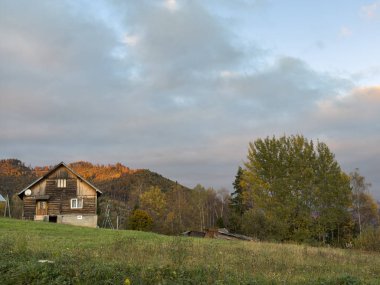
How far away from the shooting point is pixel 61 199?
1929 inches

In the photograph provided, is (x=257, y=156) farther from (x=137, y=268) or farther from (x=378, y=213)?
(x=137, y=268)

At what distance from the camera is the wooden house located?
48.8 meters

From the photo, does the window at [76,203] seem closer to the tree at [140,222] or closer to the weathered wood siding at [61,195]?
the weathered wood siding at [61,195]

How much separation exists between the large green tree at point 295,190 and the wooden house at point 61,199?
763 inches

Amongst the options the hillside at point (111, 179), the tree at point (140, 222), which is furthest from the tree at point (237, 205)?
the hillside at point (111, 179)

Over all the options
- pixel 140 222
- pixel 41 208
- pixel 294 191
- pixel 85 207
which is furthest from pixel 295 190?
pixel 41 208

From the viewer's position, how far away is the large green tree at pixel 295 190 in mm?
44031

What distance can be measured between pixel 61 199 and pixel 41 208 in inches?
109

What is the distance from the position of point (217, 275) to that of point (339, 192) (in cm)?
4062

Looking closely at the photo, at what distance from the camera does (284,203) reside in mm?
44375

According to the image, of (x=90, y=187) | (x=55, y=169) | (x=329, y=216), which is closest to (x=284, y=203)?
(x=329, y=216)

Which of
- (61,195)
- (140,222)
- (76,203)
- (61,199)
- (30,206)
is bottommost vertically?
(140,222)

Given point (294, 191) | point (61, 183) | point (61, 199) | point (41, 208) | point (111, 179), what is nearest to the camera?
point (294, 191)

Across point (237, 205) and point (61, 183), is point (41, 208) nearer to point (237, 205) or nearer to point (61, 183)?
point (61, 183)
